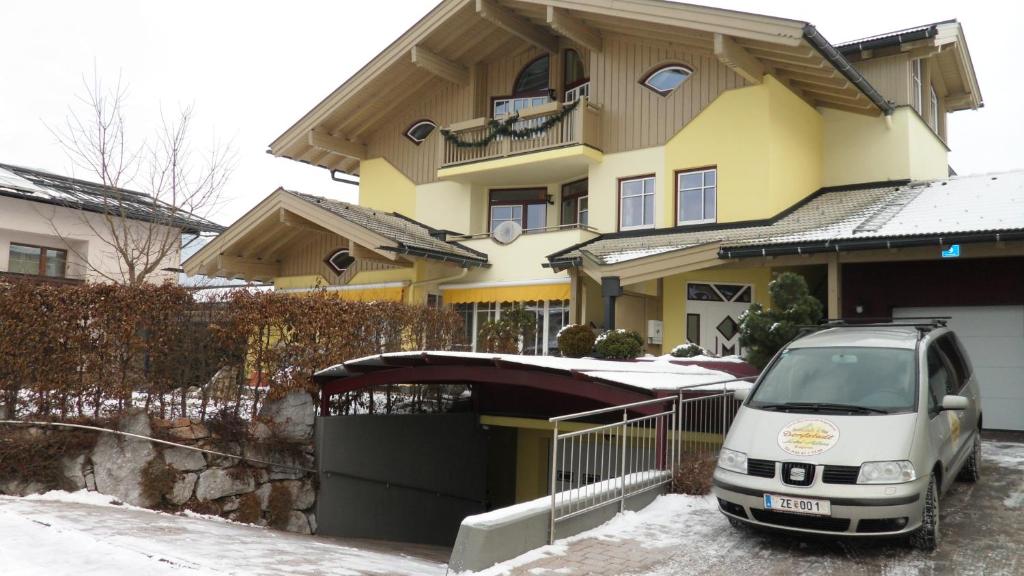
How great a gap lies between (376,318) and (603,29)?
1078 centimetres

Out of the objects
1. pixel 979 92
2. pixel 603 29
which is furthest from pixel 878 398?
pixel 979 92

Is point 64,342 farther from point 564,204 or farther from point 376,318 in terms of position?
point 564,204

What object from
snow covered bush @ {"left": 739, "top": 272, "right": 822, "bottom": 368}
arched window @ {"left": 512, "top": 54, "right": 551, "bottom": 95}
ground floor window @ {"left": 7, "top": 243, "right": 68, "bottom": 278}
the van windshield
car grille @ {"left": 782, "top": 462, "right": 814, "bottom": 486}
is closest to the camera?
car grille @ {"left": 782, "top": 462, "right": 814, "bottom": 486}

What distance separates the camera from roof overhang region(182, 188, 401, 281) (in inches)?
762

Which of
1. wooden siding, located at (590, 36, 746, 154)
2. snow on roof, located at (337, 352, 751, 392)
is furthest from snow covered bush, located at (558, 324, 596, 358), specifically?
wooden siding, located at (590, 36, 746, 154)

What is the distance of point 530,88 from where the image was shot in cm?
2300

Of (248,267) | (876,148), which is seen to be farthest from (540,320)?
(876,148)

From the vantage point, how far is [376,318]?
Result: 13.9 meters

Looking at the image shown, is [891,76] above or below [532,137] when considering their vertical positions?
above

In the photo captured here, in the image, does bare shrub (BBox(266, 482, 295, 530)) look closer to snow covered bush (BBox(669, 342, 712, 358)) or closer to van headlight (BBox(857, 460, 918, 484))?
snow covered bush (BBox(669, 342, 712, 358))

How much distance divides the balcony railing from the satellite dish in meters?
1.91

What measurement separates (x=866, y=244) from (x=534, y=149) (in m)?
9.08

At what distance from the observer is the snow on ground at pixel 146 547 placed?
22.1 ft

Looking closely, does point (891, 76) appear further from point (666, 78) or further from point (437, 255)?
point (437, 255)
